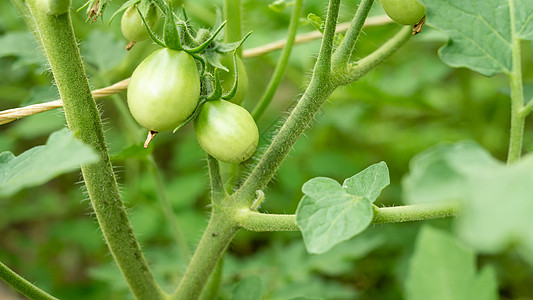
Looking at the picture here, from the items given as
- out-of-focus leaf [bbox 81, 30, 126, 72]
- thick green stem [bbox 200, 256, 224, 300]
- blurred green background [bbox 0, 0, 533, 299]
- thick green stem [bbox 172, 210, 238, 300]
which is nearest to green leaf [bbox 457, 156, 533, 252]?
thick green stem [bbox 172, 210, 238, 300]

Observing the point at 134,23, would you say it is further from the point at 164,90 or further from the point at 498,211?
the point at 498,211

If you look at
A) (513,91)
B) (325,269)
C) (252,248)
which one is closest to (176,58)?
(513,91)

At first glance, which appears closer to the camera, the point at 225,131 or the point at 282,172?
the point at 225,131

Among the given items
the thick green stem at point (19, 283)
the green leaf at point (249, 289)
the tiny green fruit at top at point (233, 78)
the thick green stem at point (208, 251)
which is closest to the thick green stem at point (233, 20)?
the tiny green fruit at top at point (233, 78)

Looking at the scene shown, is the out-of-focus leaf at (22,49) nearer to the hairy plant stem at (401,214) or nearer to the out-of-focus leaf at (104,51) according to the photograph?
the out-of-focus leaf at (104,51)

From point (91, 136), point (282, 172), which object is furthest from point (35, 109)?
point (282, 172)

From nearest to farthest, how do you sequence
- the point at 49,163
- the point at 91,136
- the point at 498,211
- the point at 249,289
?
the point at 498,211 → the point at 49,163 → the point at 91,136 → the point at 249,289

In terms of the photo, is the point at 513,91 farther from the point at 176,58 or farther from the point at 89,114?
the point at 89,114

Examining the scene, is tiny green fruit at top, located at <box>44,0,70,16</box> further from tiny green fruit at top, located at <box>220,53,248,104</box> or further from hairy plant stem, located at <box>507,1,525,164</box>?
hairy plant stem, located at <box>507,1,525,164</box>
